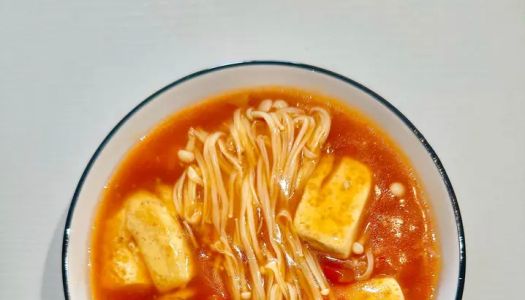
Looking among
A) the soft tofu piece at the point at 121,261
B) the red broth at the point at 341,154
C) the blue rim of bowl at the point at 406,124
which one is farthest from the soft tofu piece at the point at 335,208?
the soft tofu piece at the point at 121,261

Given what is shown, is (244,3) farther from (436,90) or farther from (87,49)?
(436,90)

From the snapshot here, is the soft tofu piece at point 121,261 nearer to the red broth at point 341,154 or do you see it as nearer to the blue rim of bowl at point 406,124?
the red broth at point 341,154

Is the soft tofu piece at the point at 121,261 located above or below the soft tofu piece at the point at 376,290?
above

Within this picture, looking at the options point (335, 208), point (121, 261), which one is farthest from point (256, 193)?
point (121, 261)

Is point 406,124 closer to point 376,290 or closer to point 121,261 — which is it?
point 376,290

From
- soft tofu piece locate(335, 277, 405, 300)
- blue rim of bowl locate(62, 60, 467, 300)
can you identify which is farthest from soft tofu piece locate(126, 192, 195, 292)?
soft tofu piece locate(335, 277, 405, 300)

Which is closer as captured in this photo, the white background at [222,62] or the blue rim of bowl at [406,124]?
the blue rim of bowl at [406,124]
